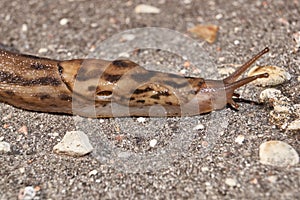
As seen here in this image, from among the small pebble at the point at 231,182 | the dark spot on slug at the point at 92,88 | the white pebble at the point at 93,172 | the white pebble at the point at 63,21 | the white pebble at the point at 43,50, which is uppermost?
the dark spot on slug at the point at 92,88

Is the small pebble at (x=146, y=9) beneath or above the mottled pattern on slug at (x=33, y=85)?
above

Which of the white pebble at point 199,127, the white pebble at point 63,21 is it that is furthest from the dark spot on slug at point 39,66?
the white pebble at point 199,127

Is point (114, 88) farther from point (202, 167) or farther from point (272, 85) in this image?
point (272, 85)

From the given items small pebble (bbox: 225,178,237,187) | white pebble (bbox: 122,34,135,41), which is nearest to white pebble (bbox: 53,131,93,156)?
small pebble (bbox: 225,178,237,187)

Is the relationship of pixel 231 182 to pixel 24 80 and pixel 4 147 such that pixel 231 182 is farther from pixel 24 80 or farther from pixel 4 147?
pixel 24 80

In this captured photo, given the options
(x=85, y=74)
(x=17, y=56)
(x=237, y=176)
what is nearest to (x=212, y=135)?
(x=237, y=176)

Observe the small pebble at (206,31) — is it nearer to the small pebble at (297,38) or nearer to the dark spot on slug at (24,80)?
the small pebble at (297,38)

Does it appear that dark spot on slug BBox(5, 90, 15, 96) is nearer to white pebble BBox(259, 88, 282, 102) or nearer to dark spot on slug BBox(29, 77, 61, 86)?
dark spot on slug BBox(29, 77, 61, 86)
